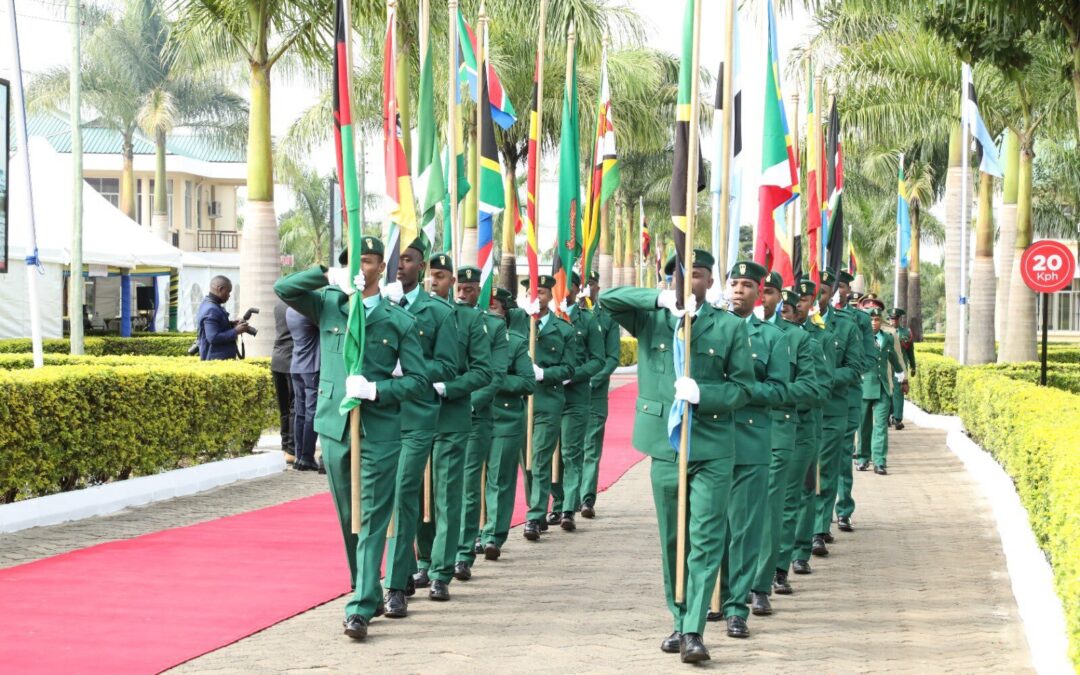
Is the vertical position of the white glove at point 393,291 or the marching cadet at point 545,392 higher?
the white glove at point 393,291

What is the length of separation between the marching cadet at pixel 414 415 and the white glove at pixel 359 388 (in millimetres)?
566

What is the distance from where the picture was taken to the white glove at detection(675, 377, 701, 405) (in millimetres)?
7000

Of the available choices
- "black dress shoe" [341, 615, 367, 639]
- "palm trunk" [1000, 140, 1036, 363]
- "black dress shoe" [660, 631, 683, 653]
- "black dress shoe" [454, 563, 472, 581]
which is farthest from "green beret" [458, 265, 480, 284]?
"palm trunk" [1000, 140, 1036, 363]

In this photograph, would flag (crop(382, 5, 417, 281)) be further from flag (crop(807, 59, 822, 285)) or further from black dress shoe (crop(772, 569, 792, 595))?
flag (crop(807, 59, 822, 285))

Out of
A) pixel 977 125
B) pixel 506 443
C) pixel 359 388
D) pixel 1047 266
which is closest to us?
pixel 359 388

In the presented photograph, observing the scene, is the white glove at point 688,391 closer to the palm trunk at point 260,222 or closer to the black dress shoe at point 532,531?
the black dress shoe at point 532,531

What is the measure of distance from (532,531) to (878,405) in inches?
249

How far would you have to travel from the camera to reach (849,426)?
1123cm

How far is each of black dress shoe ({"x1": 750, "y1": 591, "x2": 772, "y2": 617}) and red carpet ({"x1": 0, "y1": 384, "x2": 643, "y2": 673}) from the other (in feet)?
8.11

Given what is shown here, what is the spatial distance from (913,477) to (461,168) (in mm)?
6823

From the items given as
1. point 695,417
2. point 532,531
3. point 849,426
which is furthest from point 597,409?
point 695,417

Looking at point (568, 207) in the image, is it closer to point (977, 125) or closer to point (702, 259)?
point (702, 259)

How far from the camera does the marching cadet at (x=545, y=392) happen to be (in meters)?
11.2

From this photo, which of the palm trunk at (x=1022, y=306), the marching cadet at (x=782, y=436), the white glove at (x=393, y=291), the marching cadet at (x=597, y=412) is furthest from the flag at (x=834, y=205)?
the palm trunk at (x=1022, y=306)
